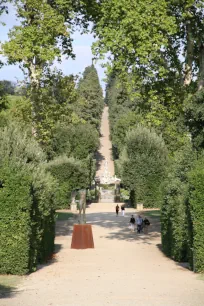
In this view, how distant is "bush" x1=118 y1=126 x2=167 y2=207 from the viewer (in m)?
62.7

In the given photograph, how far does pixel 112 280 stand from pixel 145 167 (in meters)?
45.4

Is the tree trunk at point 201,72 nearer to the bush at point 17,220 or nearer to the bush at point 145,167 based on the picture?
the bush at point 17,220

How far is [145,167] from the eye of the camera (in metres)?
62.6

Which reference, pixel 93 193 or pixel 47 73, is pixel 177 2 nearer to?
pixel 47 73

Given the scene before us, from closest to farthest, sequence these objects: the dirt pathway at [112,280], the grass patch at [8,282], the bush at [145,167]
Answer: the dirt pathway at [112,280] → the grass patch at [8,282] → the bush at [145,167]

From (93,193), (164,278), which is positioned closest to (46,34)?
(164,278)

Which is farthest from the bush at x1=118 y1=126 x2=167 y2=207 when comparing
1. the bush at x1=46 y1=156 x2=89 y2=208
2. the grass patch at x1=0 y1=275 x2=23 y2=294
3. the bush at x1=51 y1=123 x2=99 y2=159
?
the grass patch at x1=0 y1=275 x2=23 y2=294

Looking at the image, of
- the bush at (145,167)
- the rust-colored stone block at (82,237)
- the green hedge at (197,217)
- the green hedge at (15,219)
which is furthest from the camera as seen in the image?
the bush at (145,167)

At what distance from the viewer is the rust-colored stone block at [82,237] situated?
2909 cm

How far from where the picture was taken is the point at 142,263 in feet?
75.1

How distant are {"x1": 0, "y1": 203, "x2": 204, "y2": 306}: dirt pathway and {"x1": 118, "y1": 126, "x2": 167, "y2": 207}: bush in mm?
31034

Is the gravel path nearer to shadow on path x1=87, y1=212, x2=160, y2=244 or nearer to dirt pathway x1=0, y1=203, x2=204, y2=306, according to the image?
dirt pathway x1=0, y1=203, x2=204, y2=306

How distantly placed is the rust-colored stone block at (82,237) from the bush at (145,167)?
33.1 meters

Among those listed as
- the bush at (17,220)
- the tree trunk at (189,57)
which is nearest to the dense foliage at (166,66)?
the tree trunk at (189,57)
